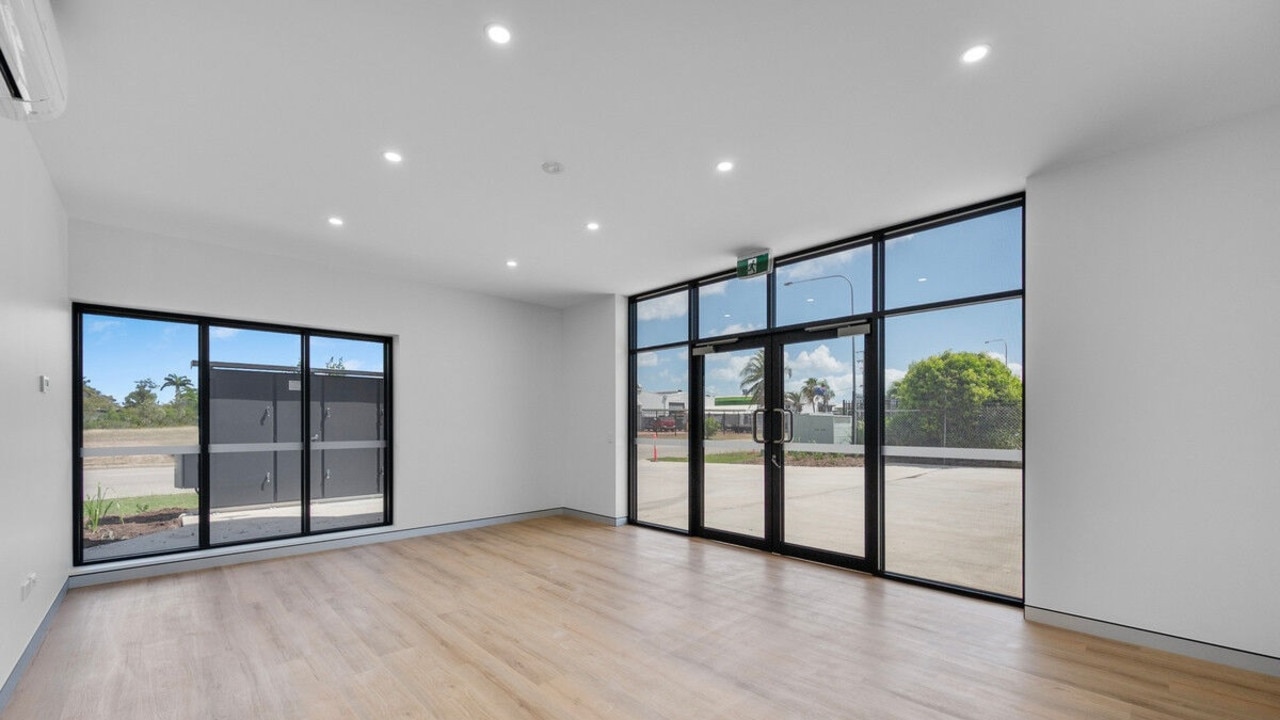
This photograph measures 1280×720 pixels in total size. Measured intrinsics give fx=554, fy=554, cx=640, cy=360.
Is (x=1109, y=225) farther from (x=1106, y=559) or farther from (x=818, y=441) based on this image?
(x=818, y=441)

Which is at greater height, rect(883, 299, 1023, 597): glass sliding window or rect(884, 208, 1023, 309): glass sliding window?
rect(884, 208, 1023, 309): glass sliding window

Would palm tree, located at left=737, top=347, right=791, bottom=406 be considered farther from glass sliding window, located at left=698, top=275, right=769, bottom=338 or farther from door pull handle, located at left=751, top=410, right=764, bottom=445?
glass sliding window, located at left=698, top=275, right=769, bottom=338

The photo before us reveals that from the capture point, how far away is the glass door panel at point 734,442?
19.6 feet

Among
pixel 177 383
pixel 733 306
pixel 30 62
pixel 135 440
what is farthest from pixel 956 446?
pixel 135 440

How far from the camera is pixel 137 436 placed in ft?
16.6

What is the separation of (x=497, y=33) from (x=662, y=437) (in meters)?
5.32

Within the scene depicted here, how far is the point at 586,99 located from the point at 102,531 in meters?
5.67

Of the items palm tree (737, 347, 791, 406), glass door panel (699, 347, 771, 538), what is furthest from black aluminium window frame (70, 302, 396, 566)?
palm tree (737, 347, 791, 406)

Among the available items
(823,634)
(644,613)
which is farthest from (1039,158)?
(644,613)

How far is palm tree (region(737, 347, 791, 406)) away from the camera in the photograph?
6035 mm

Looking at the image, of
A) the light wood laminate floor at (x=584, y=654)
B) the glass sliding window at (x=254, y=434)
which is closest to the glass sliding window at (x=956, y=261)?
the light wood laminate floor at (x=584, y=654)

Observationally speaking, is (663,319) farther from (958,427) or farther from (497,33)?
(497,33)

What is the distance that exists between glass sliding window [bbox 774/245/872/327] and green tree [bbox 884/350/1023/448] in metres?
0.83

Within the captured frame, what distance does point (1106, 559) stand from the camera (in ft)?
11.4
